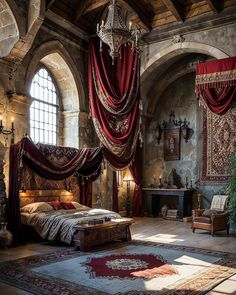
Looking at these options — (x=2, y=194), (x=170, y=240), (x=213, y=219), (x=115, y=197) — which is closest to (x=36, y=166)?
(x=2, y=194)

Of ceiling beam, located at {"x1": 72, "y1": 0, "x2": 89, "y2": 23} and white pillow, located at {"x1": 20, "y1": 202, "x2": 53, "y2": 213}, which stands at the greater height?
ceiling beam, located at {"x1": 72, "y1": 0, "x2": 89, "y2": 23}

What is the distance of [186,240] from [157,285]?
3.21 metres

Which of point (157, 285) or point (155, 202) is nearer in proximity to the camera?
point (157, 285)

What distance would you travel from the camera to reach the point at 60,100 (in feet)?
32.3

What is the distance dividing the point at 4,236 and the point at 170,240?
323 cm

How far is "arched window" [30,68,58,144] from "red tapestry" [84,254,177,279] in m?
4.20

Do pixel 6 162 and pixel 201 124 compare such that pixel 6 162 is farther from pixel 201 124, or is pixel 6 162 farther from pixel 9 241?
pixel 201 124

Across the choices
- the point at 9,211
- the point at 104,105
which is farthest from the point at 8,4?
the point at 9,211

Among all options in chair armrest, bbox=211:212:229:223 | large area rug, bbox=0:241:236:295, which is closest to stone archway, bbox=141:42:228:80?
chair armrest, bbox=211:212:229:223

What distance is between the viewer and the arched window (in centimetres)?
891

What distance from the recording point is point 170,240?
7.45m

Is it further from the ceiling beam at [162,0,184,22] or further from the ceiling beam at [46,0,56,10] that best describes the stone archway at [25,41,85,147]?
the ceiling beam at [162,0,184,22]

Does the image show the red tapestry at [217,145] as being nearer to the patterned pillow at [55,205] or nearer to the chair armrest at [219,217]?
the chair armrest at [219,217]

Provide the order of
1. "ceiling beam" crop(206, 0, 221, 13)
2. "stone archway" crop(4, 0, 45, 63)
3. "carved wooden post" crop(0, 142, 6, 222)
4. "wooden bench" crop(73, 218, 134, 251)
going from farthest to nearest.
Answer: "ceiling beam" crop(206, 0, 221, 13)
"stone archway" crop(4, 0, 45, 63)
"carved wooden post" crop(0, 142, 6, 222)
"wooden bench" crop(73, 218, 134, 251)
